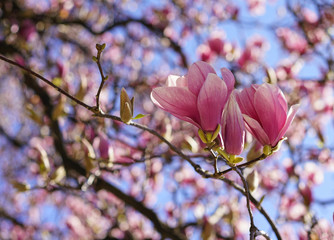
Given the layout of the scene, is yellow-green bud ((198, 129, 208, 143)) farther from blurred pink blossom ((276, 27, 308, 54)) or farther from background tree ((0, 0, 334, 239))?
blurred pink blossom ((276, 27, 308, 54))

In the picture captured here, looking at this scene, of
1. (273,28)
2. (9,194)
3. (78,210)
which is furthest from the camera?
(9,194)

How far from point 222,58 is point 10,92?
3.16m

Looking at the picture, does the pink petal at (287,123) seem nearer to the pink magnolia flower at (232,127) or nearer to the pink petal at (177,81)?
the pink magnolia flower at (232,127)

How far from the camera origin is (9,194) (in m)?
4.26

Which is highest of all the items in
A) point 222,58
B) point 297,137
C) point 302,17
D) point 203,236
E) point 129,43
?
point 129,43

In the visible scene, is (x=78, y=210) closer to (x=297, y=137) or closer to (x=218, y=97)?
(x=297, y=137)

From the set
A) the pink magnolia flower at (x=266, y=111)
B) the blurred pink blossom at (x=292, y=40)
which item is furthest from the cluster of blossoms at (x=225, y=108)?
the blurred pink blossom at (x=292, y=40)

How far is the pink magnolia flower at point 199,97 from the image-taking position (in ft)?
2.14

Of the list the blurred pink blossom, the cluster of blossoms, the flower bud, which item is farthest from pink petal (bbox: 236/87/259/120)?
the blurred pink blossom

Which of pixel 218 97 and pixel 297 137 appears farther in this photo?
pixel 297 137

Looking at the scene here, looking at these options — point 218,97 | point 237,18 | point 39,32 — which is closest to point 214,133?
point 218,97

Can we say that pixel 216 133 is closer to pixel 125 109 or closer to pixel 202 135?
pixel 202 135

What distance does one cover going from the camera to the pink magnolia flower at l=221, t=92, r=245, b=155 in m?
0.65

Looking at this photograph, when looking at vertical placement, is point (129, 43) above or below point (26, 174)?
above
